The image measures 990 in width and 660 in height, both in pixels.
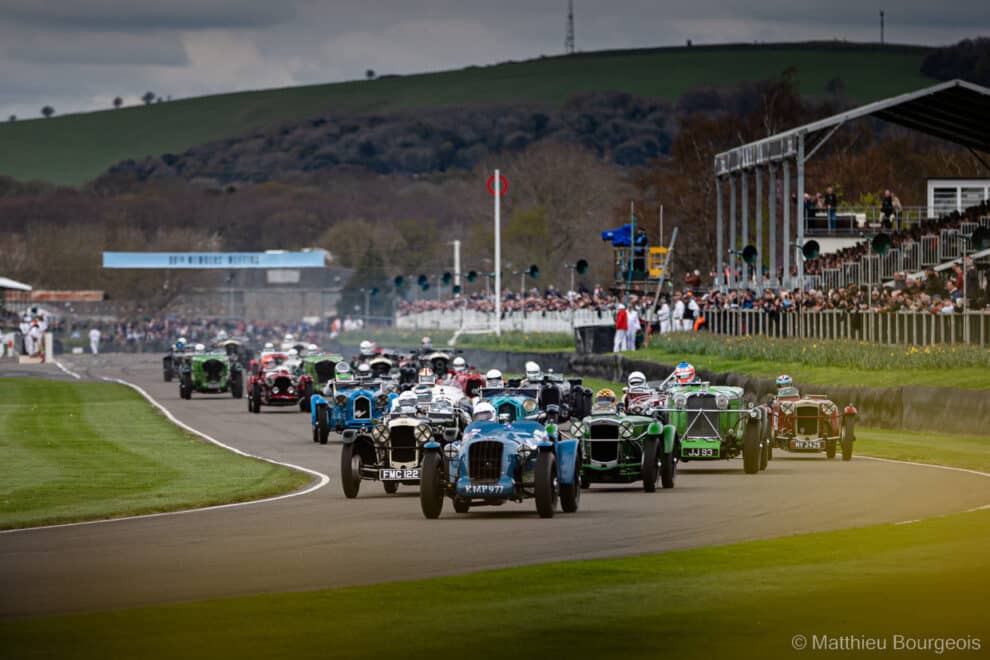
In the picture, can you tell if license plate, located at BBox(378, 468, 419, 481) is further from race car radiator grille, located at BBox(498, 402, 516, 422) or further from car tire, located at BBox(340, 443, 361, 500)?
race car radiator grille, located at BBox(498, 402, 516, 422)

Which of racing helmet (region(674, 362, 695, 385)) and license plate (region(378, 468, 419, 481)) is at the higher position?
racing helmet (region(674, 362, 695, 385))

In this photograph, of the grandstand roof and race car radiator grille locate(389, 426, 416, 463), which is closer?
race car radiator grille locate(389, 426, 416, 463)

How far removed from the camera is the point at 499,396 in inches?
1227

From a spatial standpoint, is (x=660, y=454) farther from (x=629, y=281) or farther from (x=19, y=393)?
(x=629, y=281)

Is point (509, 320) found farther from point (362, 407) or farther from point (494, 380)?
point (494, 380)

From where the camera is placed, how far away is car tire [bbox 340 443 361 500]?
24891 millimetres

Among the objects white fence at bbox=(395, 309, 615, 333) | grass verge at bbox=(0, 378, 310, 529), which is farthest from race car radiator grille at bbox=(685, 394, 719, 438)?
white fence at bbox=(395, 309, 615, 333)

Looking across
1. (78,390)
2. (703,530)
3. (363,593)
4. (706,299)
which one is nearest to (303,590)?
(363,593)

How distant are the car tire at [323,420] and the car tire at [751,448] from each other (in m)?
11.4

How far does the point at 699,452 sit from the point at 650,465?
3841 millimetres

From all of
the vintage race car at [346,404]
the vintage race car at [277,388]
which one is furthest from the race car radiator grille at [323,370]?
the vintage race car at [346,404]

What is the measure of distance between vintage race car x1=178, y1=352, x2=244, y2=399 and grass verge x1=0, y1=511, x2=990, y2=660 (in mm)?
42265

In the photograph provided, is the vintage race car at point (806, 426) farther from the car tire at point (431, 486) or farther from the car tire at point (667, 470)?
the car tire at point (431, 486)

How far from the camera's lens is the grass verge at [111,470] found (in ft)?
77.7
